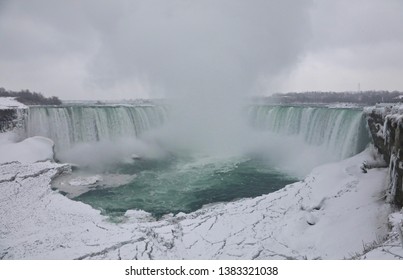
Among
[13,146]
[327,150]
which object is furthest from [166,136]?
[327,150]

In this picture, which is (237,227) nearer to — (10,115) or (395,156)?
(395,156)

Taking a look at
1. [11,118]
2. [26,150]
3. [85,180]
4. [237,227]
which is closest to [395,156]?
[237,227]

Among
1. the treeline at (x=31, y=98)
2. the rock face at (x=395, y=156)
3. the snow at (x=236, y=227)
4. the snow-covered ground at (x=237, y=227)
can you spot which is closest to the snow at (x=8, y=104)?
the treeline at (x=31, y=98)

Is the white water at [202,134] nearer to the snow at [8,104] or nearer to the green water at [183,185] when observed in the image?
the snow at [8,104]

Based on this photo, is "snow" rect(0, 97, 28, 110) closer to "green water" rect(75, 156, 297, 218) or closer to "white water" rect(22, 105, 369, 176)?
"white water" rect(22, 105, 369, 176)

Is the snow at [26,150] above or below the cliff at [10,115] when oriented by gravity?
below

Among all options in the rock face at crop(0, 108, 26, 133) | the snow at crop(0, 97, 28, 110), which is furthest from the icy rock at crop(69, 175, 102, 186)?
the snow at crop(0, 97, 28, 110)
